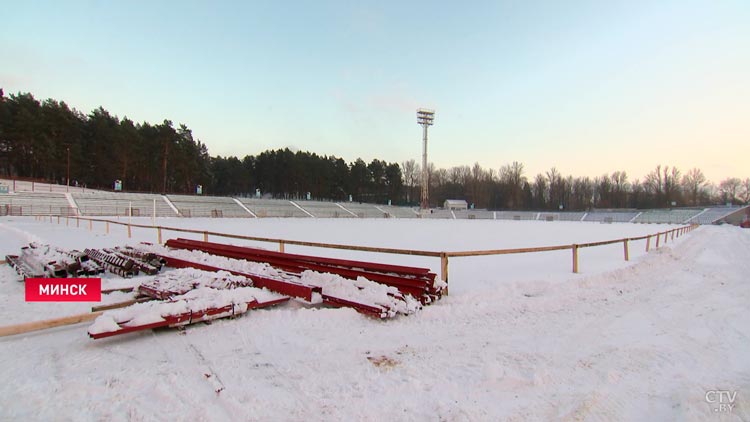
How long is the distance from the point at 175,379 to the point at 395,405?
2.15 meters

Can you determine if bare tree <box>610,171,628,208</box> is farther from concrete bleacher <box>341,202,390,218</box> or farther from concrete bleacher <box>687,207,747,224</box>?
concrete bleacher <box>341,202,390,218</box>

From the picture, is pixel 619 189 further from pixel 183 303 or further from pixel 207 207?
pixel 183 303

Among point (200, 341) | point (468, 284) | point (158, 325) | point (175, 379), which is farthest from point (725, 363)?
point (158, 325)

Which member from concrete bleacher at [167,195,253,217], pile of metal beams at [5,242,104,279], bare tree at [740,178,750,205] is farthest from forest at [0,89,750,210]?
pile of metal beams at [5,242,104,279]

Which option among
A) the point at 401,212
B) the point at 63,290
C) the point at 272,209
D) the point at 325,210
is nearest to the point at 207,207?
the point at 272,209

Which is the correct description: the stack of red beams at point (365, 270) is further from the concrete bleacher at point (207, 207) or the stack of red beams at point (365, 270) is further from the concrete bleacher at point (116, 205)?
the concrete bleacher at point (207, 207)

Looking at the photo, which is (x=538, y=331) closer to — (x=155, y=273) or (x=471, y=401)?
(x=471, y=401)

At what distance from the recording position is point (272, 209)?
197 feet

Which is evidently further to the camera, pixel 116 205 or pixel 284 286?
pixel 116 205

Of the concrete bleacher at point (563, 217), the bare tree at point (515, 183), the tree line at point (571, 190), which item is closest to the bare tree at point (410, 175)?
the tree line at point (571, 190)

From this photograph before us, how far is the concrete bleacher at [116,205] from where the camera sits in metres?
42.6

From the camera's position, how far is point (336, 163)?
10088 centimetres

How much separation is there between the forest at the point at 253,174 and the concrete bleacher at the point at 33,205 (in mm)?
21113

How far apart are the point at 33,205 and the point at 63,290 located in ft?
151
